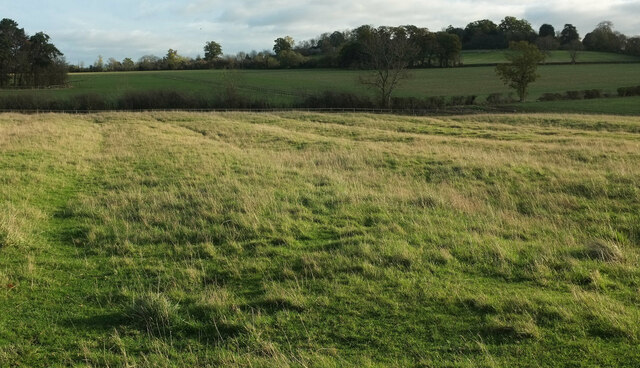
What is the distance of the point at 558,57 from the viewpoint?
132250 millimetres

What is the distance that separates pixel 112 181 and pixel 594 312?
44.4 ft

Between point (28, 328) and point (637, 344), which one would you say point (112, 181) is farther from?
point (637, 344)

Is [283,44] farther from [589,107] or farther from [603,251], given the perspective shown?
[603,251]

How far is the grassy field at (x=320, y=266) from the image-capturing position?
17.7 ft

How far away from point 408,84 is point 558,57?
68.7 metres

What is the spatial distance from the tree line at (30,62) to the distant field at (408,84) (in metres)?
4.50

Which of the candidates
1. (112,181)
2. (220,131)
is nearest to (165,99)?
(220,131)

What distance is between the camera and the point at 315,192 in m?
13.3

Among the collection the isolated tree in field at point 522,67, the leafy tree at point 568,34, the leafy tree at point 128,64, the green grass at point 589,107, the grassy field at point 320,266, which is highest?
the leafy tree at point 568,34

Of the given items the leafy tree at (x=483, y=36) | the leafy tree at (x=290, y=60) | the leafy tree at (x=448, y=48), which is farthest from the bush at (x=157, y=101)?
the leafy tree at (x=483, y=36)

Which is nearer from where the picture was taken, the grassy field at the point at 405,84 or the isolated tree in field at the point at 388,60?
the isolated tree in field at the point at 388,60

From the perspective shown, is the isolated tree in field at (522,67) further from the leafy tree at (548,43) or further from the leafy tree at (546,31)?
the leafy tree at (546,31)

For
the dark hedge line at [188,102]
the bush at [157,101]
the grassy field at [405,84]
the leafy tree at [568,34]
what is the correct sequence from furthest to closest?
the leafy tree at [568,34], the grassy field at [405,84], the bush at [157,101], the dark hedge line at [188,102]

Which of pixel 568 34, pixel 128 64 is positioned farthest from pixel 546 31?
pixel 128 64
